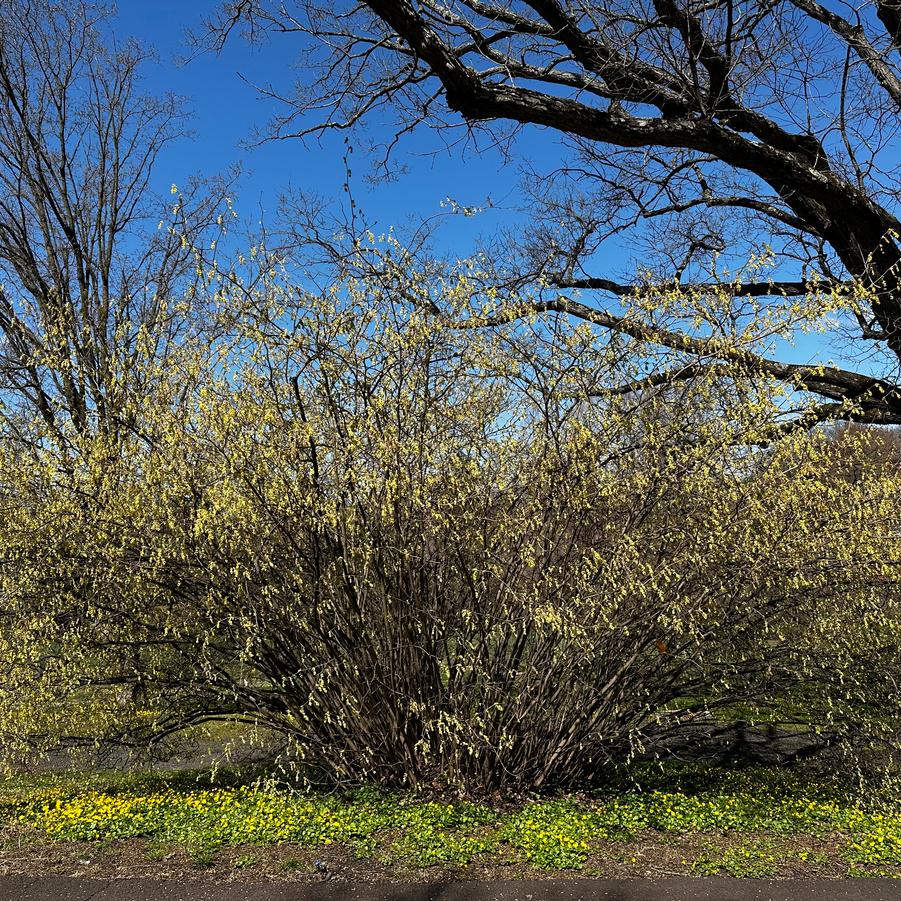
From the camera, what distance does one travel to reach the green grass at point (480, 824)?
4.18 metres

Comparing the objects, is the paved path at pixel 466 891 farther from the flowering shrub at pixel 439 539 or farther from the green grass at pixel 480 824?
the flowering shrub at pixel 439 539

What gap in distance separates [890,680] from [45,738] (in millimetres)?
6821

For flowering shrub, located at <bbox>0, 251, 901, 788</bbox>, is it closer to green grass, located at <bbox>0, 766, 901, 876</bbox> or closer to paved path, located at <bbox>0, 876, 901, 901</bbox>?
green grass, located at <bbox>0, 766, 901, 876</bbox>

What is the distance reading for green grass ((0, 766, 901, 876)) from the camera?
418 centimetres

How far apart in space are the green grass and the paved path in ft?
0.69

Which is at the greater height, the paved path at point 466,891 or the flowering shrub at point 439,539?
the flowering shrub at point 439,539

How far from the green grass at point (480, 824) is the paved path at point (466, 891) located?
210 millimetres

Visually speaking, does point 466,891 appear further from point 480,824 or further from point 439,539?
point 439,539

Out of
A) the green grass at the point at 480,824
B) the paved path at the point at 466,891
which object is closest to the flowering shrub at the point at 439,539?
the green grass at the point at 480,824

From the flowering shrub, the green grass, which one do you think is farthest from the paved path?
the flowering shrub

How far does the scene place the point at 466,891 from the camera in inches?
148

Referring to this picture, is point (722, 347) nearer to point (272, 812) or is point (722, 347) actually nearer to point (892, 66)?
point (272, 812)

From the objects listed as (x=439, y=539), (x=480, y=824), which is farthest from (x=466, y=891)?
(x=439, y=539)

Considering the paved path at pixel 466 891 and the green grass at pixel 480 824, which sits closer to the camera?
the paved path at pixel 466 891
